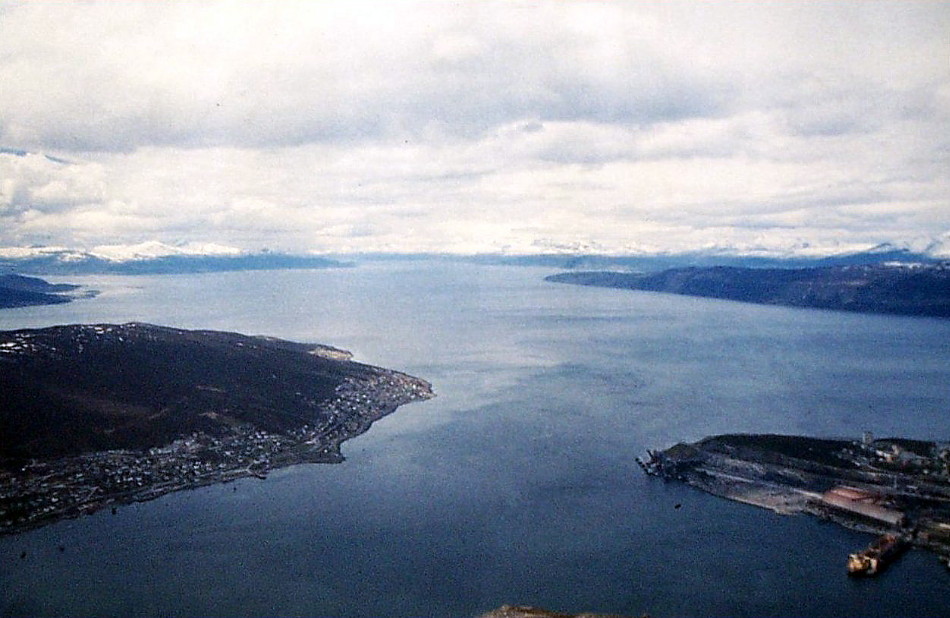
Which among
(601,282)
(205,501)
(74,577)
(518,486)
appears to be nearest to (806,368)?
(518,486)

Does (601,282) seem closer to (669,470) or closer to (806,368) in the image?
(806,368)

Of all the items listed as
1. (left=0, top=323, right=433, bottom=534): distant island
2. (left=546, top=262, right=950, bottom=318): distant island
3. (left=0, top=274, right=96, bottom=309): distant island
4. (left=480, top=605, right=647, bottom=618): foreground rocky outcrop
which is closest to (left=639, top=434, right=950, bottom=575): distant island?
(left=480, top=605, right=647, bottom=618): foreground rocky outcrop

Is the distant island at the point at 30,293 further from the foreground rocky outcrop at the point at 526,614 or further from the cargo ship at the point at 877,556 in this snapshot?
the cargo ship at the point at 877,556

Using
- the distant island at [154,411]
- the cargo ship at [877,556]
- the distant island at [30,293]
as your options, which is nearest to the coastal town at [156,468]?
the distant island at [154,411]

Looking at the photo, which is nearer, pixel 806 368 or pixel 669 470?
pixel 669 470

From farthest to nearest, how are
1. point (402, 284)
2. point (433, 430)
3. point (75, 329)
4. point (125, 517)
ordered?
point (402, 284)
point (75, 329)
point (433, 430)
point (125, 517)

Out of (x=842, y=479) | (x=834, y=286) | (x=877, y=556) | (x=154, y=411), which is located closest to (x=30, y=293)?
(x=154, y=411)
